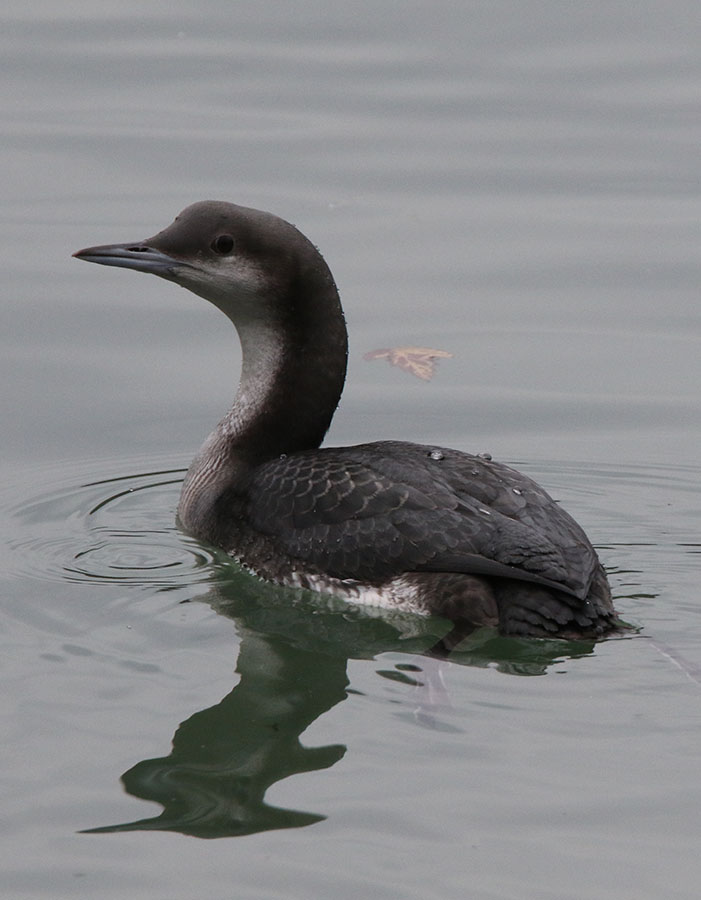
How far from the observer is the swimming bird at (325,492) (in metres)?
6.63

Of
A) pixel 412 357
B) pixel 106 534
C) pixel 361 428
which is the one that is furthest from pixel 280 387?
pixel 412 357

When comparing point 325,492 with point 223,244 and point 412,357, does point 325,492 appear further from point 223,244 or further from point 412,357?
point 412,357

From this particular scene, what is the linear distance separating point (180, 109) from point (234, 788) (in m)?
8.30

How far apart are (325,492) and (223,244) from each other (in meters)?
1.24

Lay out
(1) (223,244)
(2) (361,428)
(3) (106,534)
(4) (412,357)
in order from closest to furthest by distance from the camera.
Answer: (1) (223,244) → (3) (106,534) → (2) (361,428) → (4) (412,357)

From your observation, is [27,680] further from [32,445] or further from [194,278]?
[32,445]

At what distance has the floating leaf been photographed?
32.6 feet

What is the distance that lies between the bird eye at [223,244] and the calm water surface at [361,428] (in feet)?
4.26

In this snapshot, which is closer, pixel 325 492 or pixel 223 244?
pixel 325 492

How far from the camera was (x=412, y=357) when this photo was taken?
394 inches

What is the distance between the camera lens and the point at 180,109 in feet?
43.0

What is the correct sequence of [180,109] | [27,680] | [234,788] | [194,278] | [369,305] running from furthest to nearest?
[180,109], [369,305], [194,278], [27,680], [234,788]

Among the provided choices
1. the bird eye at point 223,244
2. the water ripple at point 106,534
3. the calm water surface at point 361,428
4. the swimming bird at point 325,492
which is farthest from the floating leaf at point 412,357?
the bird eye at point 223,244

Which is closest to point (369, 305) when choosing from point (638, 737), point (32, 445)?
point (32, 445)
